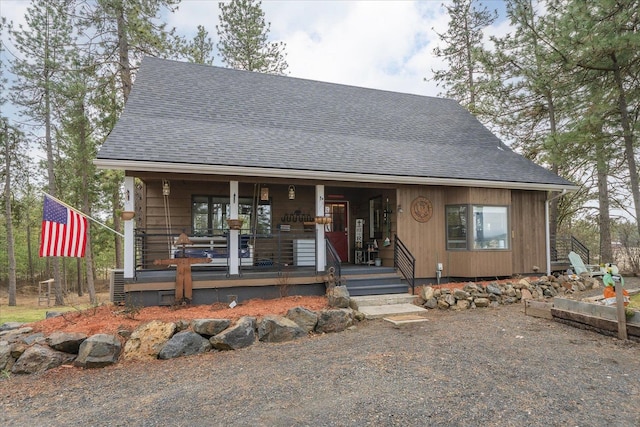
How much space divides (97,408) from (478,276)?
8.04 metres

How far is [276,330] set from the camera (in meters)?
5.36

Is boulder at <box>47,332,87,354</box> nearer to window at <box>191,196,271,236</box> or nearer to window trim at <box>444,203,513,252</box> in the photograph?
window at <box>191,196,271,236</box>

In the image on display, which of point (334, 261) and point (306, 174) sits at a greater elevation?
point (306, 174)

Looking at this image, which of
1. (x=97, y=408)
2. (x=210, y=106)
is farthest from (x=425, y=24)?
(x=97, y=408)

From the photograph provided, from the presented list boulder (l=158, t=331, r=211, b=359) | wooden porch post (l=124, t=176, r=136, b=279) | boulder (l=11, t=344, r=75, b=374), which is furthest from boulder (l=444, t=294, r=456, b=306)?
boulder (l=11, t=344, r=75, b=374)

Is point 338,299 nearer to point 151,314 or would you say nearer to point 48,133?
point 151,314

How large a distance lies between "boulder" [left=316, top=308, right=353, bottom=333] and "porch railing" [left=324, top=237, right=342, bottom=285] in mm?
1490

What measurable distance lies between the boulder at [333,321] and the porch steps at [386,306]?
0.62m

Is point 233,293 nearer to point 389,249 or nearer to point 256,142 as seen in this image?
point 256,142

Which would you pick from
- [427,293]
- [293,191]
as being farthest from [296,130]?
[427,293]

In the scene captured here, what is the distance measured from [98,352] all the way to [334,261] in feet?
15.2

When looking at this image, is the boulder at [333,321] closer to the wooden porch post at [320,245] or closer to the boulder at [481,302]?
the wooden porch post at [320,245]

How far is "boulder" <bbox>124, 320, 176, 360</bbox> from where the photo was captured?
476 centimetres

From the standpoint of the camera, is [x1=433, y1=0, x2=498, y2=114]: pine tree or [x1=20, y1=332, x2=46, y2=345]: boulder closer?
[x1=20, y1=332, x2=46, y2=345]: boulder
